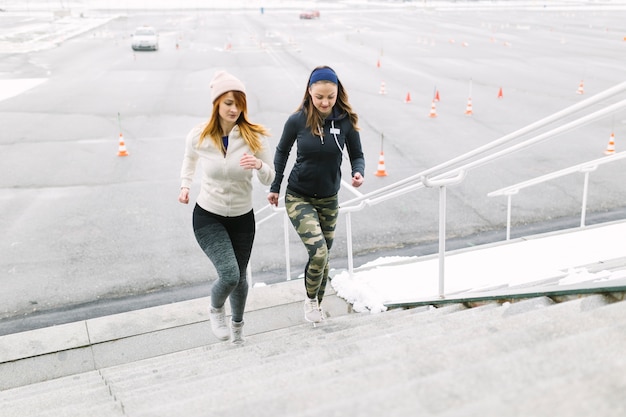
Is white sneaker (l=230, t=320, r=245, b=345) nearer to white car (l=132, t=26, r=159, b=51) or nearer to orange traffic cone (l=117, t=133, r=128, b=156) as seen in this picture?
orange traffic cone (l=117, t=133, r=128, b=156)

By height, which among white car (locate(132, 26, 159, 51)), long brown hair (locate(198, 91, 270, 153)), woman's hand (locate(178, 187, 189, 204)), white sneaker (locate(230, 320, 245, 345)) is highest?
long brown hair (locate(198, 91, 270, 153))

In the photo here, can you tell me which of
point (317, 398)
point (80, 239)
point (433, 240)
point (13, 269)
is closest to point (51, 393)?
point (317, 398)

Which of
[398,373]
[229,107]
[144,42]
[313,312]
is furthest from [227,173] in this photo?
[144,42]

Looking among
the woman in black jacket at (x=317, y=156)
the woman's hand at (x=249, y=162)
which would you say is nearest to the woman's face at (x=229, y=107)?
the woman's hand at (x=249, y=162)

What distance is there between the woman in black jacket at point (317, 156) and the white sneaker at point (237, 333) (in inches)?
23.8

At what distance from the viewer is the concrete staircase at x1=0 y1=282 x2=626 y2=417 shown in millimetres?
1918

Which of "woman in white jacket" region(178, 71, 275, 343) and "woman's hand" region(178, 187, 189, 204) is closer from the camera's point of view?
"woman in white jacket" region(178, 71, 275, 343)

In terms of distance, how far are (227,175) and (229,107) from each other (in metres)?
0.42

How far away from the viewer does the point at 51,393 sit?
3459 mm

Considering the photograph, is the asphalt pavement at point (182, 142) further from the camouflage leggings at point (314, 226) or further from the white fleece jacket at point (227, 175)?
the white fleece jacket at point (227, 175)

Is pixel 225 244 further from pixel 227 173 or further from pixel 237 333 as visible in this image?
pixel 237 333

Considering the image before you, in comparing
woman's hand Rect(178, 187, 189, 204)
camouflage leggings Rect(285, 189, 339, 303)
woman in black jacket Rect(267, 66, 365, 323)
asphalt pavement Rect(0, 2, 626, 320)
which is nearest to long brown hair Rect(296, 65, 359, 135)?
woman in black jacket Rect(267, 66, 365, 323)

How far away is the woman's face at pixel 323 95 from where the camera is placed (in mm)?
4133

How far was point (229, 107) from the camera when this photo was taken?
385cm
